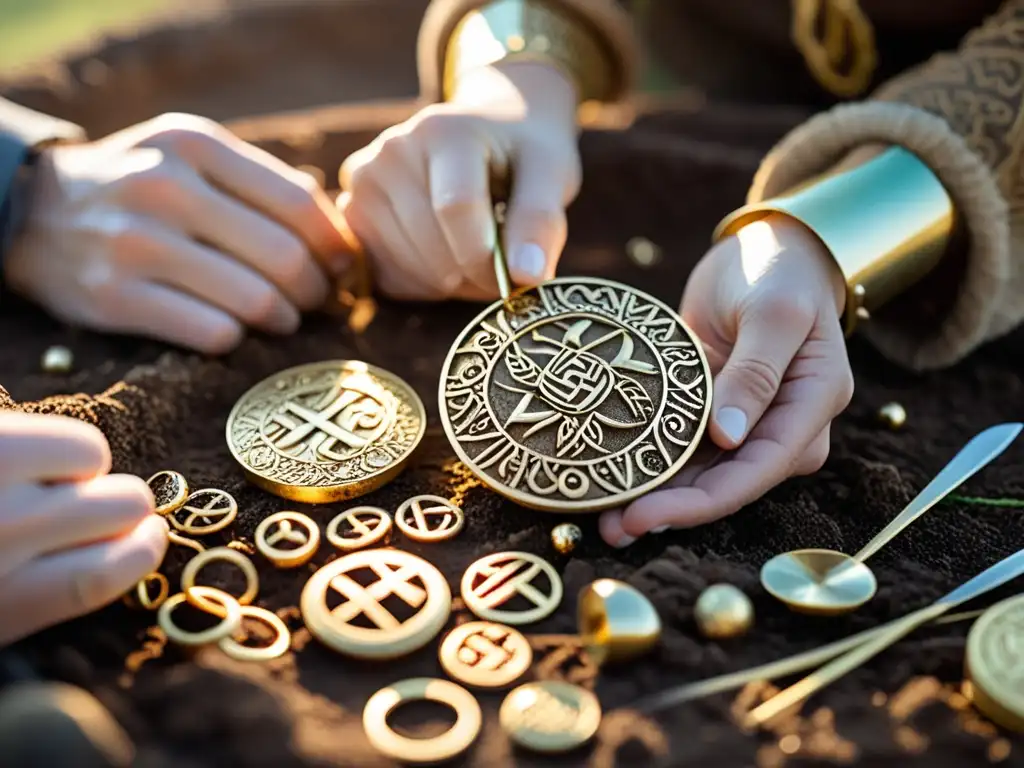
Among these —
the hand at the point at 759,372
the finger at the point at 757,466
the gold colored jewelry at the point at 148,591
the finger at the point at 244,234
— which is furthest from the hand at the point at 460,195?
the gold colored jewelry at the point at 148,591

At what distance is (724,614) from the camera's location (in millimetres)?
872

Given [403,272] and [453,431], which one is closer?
[453,431]

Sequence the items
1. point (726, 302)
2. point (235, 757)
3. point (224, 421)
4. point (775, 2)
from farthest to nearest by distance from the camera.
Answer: point (775, 2) < point (224, 421) < point (726, 302) < point (235, 757)

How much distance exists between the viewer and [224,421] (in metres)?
1.27

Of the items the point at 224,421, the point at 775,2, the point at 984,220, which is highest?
the point at 775,2

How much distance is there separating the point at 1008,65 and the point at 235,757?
4.51ft

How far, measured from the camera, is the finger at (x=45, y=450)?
2.73ft

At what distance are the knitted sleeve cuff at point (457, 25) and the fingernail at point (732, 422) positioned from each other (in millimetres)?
974

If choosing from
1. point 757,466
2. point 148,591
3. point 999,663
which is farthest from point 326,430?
point 999,663

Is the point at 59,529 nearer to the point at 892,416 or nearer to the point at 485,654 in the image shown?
the point at 485,654

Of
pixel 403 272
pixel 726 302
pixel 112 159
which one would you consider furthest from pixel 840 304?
pixel 112 159

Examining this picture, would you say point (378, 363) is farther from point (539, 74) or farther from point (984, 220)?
point (984, 220)

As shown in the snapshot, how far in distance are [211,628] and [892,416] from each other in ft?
2.97

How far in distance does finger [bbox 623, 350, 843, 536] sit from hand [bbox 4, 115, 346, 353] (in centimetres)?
64
